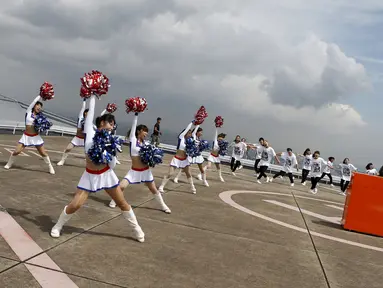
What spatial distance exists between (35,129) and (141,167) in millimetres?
4573

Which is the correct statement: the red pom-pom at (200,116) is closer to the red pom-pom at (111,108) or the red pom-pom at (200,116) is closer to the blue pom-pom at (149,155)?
the blue pom-pom at (149,155)

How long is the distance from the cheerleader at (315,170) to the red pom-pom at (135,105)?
37.4ft

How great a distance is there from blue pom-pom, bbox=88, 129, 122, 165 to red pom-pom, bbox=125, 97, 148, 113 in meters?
1.25

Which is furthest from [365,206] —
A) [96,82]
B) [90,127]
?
[96,82]

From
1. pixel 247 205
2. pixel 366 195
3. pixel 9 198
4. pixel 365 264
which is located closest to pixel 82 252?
pixel 9 198

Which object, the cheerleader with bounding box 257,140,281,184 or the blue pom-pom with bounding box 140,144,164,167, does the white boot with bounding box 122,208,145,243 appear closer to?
the blue pom-pom with bounding box 140,144,164,167

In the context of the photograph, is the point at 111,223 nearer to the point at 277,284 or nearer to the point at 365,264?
the point at 277,284

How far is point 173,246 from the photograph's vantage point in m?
5.48

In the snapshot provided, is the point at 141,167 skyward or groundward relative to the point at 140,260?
skyward

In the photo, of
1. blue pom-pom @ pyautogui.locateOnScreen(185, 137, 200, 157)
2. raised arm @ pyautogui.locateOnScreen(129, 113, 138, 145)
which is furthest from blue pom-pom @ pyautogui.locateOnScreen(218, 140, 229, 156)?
raised arm @ pyautogui.locateOnScreen(129, 113, 138, 145)

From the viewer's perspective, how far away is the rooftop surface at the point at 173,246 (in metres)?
4.25

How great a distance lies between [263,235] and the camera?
22.4ft

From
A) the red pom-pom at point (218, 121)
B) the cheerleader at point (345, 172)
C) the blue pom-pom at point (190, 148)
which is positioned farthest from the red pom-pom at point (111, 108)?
the cheerleader at point (345, 172)

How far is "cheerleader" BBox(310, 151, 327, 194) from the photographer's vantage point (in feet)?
52.5
